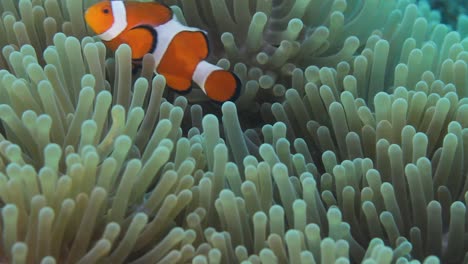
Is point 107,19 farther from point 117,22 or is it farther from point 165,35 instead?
point 165,35

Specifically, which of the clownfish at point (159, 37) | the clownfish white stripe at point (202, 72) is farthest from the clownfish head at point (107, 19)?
the clownfish white stripe at point (202, 72)

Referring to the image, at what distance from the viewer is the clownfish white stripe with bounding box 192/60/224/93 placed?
1354mm

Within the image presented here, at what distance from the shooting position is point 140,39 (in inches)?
54.7

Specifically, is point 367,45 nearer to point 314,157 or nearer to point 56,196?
point 314,157

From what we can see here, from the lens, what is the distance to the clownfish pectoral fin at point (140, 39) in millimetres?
1385

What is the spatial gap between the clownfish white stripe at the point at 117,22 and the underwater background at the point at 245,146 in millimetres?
75

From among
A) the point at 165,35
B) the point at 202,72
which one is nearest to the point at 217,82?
the point at 202,72

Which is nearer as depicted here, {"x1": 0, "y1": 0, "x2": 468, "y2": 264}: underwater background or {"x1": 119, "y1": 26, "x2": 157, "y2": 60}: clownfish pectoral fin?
{"x1": 0, "y1": 0, "x2": 468, "y2": 264}: underwater background

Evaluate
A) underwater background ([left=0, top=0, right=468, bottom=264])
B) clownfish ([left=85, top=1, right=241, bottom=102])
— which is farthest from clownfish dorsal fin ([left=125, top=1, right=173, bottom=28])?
underwater background ([left=0, top=0, right=468, bottom=264])

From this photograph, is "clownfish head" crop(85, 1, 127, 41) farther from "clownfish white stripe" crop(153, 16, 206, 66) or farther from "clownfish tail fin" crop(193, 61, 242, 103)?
"clownfish tail fin" crop(193, 61, 242, 103)

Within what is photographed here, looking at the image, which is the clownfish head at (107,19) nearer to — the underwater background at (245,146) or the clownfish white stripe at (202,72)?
the underwater background at (245,146)

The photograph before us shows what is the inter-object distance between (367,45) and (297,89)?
0.26 meters

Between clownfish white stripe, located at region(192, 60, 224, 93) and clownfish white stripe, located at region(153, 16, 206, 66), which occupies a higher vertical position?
clownfish white stripe, located at region(153, 16, 206, 66)

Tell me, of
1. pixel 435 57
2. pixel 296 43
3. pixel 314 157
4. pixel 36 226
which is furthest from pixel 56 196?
pixel 435 57
